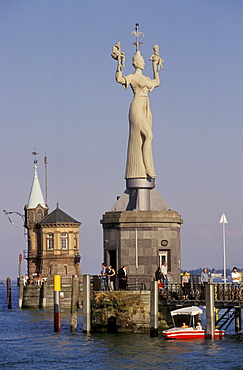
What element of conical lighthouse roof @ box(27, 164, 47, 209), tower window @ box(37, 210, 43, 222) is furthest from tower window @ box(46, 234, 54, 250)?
conical lighthouse roof @ box(27, 164, 47, 209)

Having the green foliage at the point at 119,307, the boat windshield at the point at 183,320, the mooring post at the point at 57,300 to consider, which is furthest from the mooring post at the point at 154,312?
the mooring post at the point at 57,300

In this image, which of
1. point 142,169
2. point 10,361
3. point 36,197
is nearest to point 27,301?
point 36,197

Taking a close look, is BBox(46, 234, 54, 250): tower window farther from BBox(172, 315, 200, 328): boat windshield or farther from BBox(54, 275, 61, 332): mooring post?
BBox(172, 315, 200, 328): boat windshield

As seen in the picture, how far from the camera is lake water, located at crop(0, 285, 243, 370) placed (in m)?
46.2

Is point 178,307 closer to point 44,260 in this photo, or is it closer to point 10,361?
point 10,361

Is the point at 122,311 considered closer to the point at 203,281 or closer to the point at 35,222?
the point at 203,281

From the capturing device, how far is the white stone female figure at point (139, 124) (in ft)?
194

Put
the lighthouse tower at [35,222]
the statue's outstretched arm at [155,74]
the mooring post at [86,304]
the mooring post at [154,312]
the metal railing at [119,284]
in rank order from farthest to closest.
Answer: the lighthouse tower at [35,222] → the statue's outstretched arm at [155,74] → the metal railing at [119,284] → the mooring post at [86,304] → the mooring post at [154,312]

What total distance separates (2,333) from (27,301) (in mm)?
31643

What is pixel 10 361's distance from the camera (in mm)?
A: 49156

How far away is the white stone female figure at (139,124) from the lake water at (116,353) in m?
11.3

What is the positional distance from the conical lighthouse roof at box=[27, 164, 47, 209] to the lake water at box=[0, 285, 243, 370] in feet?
203

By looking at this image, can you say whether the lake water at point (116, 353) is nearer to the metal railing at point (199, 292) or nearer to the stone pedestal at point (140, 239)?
the metal railing at point (199, 292)

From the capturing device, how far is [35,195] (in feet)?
396
